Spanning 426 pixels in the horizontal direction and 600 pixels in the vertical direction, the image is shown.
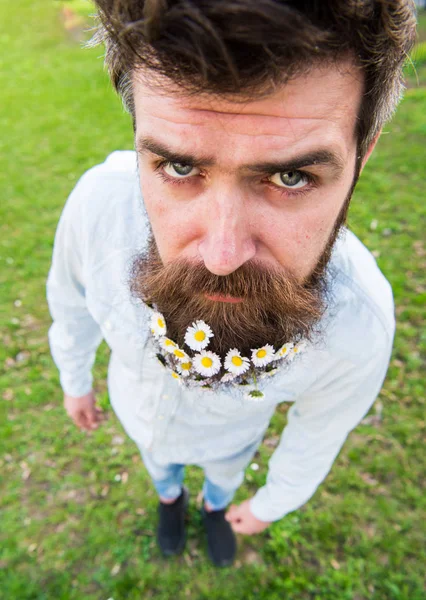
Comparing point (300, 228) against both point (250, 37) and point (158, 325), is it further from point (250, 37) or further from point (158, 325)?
point (158, 325)

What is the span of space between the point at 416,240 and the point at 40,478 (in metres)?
4.54

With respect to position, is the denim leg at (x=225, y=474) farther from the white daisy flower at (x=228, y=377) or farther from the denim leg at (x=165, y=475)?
the white daisy flower at (x=228, y=377)

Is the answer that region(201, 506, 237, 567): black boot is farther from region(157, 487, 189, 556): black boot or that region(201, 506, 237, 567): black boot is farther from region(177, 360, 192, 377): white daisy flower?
region(177, 360, 192, 377): white daisy flower

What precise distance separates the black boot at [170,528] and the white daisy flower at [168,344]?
1854mm

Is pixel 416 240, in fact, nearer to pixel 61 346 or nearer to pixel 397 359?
pixel 397 359

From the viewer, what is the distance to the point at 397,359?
406 centimetres

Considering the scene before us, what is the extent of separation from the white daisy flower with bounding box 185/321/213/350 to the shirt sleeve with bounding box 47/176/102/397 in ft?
2.28

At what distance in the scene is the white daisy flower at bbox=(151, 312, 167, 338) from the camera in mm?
1521

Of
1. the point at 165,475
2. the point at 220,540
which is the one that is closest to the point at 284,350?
the point at 165,475

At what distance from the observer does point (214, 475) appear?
2455 millimetres

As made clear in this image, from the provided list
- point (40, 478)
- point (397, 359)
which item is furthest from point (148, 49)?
point (397, 359)

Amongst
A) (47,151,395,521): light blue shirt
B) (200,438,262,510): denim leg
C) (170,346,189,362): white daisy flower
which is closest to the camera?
(170,346,189,362): white daisy flower

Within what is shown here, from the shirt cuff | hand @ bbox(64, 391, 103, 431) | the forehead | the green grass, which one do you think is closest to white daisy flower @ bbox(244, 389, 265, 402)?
the forehead

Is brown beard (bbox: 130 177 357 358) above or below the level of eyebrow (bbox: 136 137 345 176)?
below
